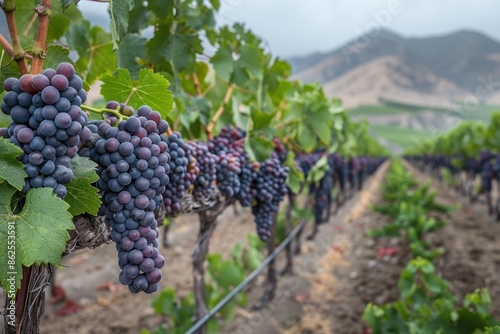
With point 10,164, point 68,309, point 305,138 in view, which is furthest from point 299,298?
point 10,164

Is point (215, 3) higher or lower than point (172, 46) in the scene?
higher

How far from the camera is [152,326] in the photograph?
456 cm

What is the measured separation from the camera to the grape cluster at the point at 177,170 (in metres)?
1.57

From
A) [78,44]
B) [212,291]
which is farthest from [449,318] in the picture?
[78,44]

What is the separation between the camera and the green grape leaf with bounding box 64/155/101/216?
1.08 m

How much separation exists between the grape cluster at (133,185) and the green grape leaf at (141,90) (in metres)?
0.20

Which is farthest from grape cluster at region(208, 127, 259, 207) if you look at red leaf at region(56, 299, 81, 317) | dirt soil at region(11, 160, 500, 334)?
red leaf at region(56, 299, 81, 317)

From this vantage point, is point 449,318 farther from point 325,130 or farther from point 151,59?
point 151,59

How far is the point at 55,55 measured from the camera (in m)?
1.12

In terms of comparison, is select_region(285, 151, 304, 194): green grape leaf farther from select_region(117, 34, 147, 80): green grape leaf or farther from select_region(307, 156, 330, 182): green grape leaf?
select_region(117, 34, 147, 80): green grape leaf

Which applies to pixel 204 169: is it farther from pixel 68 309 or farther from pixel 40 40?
pixel 68 309

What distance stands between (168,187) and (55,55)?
682 millimetres

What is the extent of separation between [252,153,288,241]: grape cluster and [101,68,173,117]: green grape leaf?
122cm

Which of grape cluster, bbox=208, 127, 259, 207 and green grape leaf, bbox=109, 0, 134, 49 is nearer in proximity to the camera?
green grape leaf, bbox=109, 0, 134, 49
